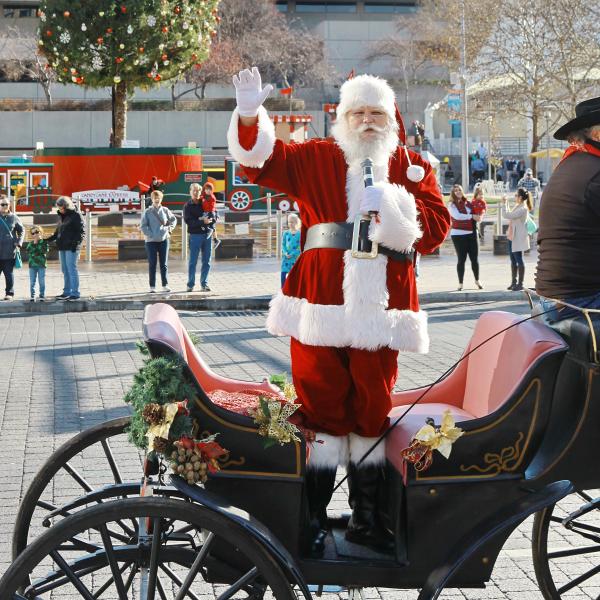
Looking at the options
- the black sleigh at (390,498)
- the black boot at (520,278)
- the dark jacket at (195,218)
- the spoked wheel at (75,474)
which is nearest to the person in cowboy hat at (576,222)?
the black sleigh at (390,498)

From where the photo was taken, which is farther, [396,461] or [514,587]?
[514,587]

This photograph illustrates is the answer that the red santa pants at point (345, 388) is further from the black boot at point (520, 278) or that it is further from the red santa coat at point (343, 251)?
the black boot at point (520, 278)

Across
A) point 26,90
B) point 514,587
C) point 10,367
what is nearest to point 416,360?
point 10,367

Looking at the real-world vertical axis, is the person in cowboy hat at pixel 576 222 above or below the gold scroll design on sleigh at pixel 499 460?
above

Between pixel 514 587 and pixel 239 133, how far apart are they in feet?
7.39

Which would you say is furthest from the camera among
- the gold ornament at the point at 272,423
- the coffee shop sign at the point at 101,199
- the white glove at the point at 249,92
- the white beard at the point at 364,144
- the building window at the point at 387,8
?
the building window at the point at 387,8

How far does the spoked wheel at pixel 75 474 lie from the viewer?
4113 millimetres

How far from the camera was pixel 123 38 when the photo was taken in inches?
1057

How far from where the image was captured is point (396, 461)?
3967 mm

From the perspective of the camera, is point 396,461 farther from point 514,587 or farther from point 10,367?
point 10,367

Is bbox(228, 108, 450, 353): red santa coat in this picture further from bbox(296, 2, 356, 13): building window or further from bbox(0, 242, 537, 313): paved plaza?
bbox(296, 2, 356, 13): building window

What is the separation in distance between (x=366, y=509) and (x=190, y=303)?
13120mm

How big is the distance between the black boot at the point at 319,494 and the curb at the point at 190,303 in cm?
1233

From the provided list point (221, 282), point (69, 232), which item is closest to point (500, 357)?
point (69, 232)
